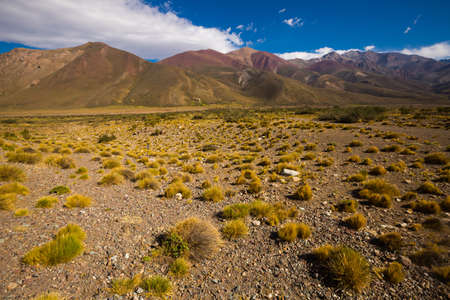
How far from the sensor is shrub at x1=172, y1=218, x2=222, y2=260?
4.43 meters

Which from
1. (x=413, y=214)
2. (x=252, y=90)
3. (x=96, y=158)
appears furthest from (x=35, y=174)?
(x=252, y=90)

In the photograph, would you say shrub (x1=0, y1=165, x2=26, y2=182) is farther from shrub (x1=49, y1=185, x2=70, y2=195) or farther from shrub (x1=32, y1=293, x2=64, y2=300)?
shrub (x1=32, y1=293, x2=64, y2=300)

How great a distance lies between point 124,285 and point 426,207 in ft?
26.7

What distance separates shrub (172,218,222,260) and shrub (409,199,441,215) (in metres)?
6.04

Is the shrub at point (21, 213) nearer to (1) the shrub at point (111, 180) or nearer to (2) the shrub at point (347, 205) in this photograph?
(1) the shrub at point (111, 180)

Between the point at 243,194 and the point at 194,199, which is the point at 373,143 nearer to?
the point at 243,194

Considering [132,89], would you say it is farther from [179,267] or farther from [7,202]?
[179,267]

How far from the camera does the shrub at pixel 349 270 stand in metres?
3.49

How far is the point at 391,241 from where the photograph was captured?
14.0ft

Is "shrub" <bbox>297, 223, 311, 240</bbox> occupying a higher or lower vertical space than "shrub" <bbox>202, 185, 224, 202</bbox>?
higher

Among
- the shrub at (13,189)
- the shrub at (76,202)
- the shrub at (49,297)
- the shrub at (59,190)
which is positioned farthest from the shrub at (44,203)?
the shrub at (49,297)

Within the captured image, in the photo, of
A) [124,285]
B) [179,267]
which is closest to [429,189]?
[179,267]

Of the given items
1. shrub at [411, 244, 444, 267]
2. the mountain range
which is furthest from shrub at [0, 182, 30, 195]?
the mountain range

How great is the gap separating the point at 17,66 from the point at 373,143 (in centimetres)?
28503
